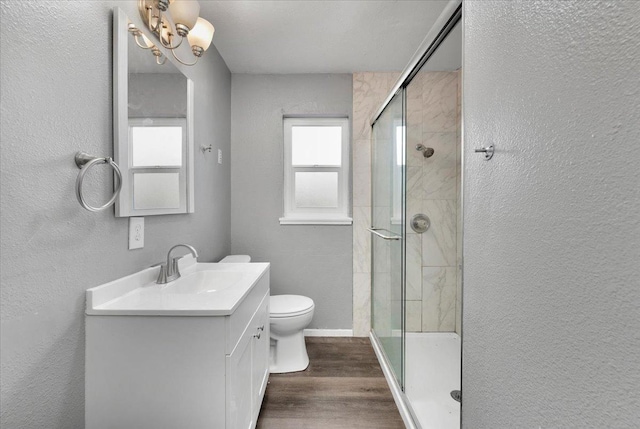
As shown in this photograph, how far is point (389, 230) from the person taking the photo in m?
2.01

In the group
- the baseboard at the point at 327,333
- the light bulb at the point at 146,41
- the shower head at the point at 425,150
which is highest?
the light bulb at the point at 146,41

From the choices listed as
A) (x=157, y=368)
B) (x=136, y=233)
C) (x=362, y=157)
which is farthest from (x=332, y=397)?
(x=362, y=157)

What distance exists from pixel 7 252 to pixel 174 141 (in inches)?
37.7

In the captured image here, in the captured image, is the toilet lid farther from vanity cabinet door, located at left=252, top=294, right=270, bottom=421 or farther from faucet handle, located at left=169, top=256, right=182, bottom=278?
faucet handle, located at left=169, top=256, right=182, bottom=278

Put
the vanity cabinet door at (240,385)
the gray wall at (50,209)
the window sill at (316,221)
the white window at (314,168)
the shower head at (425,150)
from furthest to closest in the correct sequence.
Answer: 1. the white window at (314,168)
2. the window sill at (316,221)
3. the shower head at (425,150)
4. the vanity cabinet door at (240,385)
5. the gray wall at (50,209)

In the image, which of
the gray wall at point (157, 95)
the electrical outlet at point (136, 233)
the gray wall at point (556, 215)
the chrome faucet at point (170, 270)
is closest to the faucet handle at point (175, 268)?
the chrome faucet at point (170, 270)

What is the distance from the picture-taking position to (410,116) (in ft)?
5.93

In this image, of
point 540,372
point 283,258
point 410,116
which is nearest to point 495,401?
point 540,372

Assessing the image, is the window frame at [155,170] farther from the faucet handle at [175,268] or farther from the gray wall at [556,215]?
the gray wall at [556,215]

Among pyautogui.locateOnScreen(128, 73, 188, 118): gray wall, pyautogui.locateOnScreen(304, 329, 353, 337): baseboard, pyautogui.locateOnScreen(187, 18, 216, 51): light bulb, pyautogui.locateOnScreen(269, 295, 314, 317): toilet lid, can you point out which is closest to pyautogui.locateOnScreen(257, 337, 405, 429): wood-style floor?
pyautogui.locateOnScreen(304, 329, 353, 337): baseboard

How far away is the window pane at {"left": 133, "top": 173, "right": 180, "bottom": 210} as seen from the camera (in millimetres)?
1289

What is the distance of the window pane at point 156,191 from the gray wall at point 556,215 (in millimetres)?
1311

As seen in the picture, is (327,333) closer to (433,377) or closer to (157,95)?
(433,377)

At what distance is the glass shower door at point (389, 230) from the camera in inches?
72.2
